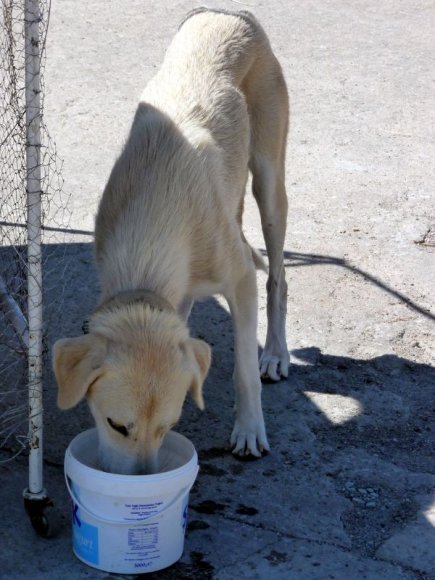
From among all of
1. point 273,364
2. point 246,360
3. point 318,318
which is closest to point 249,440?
point 246,360

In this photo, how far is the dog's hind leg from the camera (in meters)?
5.74

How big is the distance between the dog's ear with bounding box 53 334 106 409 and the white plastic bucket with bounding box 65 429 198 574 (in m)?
0.27

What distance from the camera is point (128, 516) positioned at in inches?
150

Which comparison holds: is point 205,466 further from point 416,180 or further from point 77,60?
point 77,60

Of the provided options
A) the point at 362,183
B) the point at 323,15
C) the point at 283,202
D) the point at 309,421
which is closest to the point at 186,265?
the point at 309,421

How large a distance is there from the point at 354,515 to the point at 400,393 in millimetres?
1200

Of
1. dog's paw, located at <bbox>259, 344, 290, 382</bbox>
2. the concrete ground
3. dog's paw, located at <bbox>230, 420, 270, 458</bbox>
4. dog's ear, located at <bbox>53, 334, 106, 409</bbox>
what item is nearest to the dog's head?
dog's ear, located at <bbox>53, 334, 106, 409</bbox>

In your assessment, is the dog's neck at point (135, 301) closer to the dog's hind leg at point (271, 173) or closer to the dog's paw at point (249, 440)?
the dog's paw at point (249, 440)

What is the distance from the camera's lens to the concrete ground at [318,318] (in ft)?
13.9

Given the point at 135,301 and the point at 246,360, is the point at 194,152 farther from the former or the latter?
the point at 135,301

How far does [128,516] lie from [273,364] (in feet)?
6.53

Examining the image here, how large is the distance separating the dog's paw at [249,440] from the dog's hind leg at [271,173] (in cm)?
70

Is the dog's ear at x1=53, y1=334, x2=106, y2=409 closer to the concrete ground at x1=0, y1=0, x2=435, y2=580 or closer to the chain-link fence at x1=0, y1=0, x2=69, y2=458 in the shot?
the chain-link fence at x1=0, y1=0, x2=69, y2=458

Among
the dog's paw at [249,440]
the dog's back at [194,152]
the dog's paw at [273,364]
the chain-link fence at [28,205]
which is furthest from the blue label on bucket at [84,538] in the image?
the dog's paw at [273,364]
